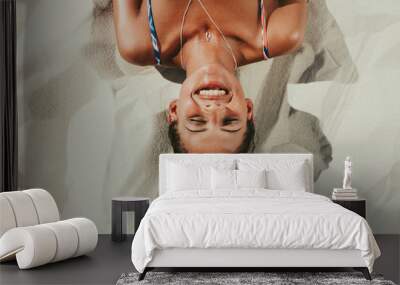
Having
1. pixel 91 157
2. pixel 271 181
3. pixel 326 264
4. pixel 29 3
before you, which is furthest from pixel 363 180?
pixel 29 3

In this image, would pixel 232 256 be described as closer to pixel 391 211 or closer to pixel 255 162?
pixel 255 162

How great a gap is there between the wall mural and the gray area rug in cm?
232

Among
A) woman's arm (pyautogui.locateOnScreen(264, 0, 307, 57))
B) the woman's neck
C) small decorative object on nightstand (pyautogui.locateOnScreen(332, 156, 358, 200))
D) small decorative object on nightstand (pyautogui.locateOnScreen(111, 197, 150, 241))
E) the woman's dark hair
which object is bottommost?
small decorative object on nightstand (pyautogui.locateOnScreen(111, 197, 150, 241))

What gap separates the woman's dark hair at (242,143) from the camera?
23.7 ft

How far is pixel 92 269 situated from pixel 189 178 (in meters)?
1.67

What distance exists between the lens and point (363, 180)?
7219mm

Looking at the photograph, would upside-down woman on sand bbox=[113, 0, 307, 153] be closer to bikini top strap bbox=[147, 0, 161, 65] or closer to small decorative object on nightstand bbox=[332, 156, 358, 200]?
bikini top strap bbox=[147, 0, 161, 65]

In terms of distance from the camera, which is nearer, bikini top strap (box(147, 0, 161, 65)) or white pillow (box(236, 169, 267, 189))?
white pillow (box(236, 169, 267, 189))

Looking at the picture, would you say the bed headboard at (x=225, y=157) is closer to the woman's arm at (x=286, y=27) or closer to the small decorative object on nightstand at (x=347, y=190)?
the small decorative object on nightstand at (x=347, y=190)

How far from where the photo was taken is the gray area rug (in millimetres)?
4742

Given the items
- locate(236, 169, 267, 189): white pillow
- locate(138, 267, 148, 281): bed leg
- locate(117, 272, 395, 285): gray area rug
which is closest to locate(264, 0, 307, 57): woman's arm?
locate(236, 169, 267, 189): white pillow

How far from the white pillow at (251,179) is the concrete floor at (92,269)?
133cm

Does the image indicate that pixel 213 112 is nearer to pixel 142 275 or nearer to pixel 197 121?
pixel 197 121

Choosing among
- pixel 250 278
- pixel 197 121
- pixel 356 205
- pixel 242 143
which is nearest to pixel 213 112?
pixel 197 121
